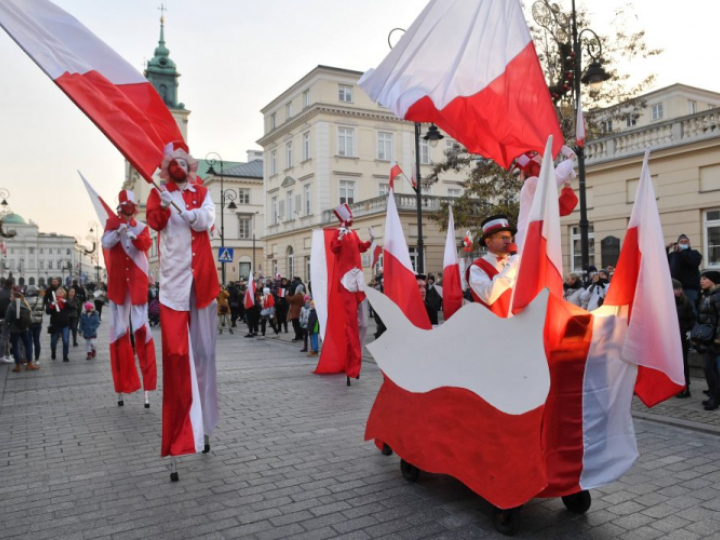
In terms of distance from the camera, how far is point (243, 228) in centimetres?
6291

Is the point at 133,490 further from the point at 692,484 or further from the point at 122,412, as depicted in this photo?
the point at 692,484

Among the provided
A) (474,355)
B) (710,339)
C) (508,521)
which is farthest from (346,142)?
(508,521)

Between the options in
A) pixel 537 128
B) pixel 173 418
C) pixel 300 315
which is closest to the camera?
pixel 537 128

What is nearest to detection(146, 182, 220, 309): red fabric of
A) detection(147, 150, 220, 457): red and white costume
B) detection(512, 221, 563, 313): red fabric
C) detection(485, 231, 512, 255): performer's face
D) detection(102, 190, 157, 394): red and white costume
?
detection(147, 150, 220, 457): red and white costume

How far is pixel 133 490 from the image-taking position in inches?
181

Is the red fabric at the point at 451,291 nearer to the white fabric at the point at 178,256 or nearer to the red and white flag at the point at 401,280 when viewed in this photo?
the red and white flag at the point at 401,280

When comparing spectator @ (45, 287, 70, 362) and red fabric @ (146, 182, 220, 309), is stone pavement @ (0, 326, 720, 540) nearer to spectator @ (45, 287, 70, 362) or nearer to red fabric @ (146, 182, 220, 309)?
red fabric @ (146, 182, 220, 309)

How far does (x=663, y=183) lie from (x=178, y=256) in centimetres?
1872

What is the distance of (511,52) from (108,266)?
577 centimetres

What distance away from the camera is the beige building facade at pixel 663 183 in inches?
720

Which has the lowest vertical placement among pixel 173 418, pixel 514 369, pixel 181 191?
pixel 173 418

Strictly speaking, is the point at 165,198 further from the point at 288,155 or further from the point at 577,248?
the point at 288,155

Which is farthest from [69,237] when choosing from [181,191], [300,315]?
[181,191]

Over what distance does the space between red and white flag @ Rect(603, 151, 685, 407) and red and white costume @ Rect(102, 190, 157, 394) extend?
5.92m
